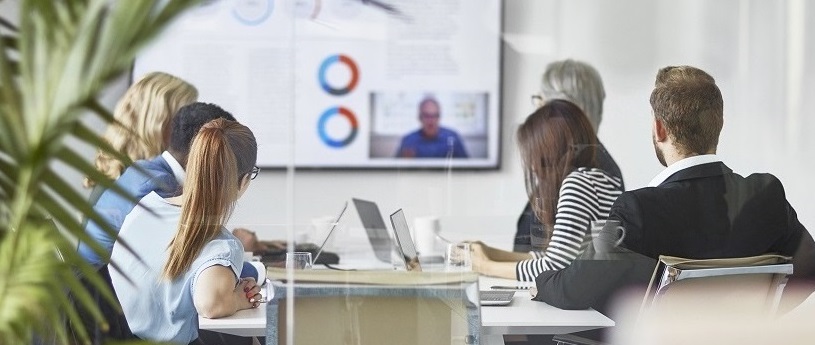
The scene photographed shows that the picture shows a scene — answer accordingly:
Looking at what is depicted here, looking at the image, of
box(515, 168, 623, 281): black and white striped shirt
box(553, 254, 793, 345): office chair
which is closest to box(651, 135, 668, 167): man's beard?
box(515, 168, 623, 281): black and white striped shirt

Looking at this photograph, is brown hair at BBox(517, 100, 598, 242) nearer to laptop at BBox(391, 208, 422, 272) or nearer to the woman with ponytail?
laptop at BBox(391, 208, 422, 272)

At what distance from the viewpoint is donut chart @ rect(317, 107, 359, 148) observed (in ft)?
12.5

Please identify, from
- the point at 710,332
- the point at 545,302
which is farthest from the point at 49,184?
the point at 545,302

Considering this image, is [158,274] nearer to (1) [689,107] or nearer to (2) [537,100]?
(2) [537,100]

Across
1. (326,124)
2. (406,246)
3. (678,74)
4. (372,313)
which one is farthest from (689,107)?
(372,313)

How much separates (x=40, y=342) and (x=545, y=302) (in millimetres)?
1411

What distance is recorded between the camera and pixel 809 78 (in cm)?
391

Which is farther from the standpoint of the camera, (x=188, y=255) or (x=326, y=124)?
(x=326, y=124)

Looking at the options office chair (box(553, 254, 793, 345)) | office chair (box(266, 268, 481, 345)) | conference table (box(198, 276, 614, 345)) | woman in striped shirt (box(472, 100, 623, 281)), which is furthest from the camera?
woman in striped shirt (box(472, 100, 623, 281))

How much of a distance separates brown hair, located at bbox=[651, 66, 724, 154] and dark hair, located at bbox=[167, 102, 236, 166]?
4.09 ft

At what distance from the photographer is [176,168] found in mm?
3664

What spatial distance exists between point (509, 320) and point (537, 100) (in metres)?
0.64

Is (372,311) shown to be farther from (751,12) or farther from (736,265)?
(751,12)

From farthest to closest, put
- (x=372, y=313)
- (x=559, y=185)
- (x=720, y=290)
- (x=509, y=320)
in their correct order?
1. (x=559, y=185)
2. (x=509, y=320)
3. (x=720, y=290)
4. (x=372, y=313)
